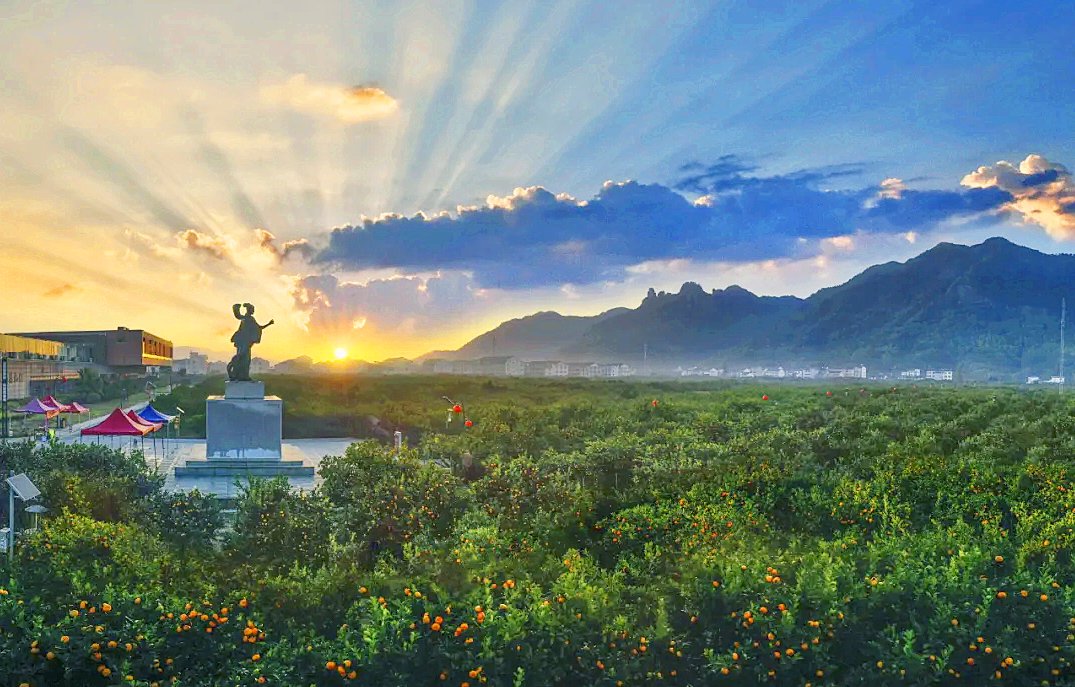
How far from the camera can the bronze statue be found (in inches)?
711

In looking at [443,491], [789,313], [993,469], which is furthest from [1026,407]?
[789,313]

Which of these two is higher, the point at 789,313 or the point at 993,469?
the point at 789,313

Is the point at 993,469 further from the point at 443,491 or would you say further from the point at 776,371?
the point at 776,371

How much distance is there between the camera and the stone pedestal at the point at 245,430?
17.0 metres

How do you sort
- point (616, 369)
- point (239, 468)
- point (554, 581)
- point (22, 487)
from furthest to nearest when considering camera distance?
point (616, 369) < point (239, 468) < point (22, 487) < point (554, 581)

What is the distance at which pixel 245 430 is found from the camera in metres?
17.4

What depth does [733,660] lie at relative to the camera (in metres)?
4.75

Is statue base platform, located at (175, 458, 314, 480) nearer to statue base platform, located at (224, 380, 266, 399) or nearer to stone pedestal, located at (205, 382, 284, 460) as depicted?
stone pedestal, located at (205, 382, 284, 460)

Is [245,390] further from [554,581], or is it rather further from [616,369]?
[616,369]

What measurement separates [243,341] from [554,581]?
14553mm

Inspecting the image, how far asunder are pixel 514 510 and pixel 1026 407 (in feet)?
63.4

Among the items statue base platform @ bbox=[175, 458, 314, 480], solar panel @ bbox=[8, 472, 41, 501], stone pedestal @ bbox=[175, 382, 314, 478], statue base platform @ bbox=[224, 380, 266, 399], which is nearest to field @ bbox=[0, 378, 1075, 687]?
solar panel @ bbox=[8, 472, 41, 501]

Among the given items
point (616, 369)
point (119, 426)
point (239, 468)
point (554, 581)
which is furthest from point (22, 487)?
point (616, 369)

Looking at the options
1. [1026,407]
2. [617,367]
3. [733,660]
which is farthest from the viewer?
[617,367]
